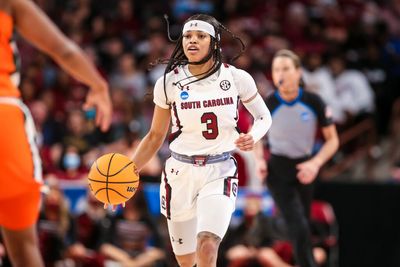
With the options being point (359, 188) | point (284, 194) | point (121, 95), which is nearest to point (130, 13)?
point (121, 95)

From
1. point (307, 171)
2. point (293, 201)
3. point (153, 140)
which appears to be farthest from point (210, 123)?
point (293, 201)

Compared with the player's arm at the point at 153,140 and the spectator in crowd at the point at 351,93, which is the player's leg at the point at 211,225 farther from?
the spectator in crowd at the point at 351,93

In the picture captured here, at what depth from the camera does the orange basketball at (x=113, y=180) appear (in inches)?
249

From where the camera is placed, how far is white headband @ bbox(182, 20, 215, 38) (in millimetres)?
6453

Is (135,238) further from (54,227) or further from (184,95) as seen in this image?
(184,95)

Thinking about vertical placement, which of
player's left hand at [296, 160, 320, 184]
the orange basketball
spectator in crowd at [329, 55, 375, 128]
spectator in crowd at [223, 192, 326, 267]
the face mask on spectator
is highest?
the orange basketball

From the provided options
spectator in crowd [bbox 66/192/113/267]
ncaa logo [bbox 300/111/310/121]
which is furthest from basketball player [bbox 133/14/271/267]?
spectator in crowd [bbox 66/192/113/267]

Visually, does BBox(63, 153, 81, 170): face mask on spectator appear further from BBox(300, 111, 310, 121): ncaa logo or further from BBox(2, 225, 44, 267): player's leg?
BBox(2, 225, 44, 267): player's leg

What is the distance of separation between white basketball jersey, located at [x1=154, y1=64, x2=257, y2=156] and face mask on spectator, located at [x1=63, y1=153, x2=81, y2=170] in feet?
21.7

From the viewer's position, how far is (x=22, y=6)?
436 centimetres

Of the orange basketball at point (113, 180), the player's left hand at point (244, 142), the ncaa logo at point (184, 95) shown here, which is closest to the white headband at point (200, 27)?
the ncaa logo at point (184, 95)

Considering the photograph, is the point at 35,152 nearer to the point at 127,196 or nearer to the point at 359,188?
the point at 127,196

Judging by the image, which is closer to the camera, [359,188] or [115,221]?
[115,221]

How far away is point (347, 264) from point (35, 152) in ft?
30.0
